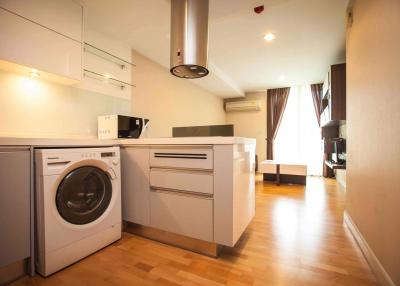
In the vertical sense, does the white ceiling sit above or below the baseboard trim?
above

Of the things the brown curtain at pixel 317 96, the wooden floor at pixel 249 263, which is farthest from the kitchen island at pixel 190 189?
the brown curtain at pixel 317 96

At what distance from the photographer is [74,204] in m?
1.35

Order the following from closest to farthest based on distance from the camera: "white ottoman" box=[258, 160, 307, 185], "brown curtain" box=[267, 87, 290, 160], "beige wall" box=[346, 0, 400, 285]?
"beige wall" box=[346, 0, 400, 285] → "white ottoman" box=[258, 160, 307, 185] → "brown curtain" box=[267, 87, 290, 160]

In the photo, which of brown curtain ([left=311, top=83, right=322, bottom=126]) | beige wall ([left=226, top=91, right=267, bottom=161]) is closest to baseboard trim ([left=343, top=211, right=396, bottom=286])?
brown curtain ([left=311, top=83, right=322, bottom=126])

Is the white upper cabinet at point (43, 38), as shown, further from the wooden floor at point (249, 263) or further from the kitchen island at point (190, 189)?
the wooden floor at point (249, 263)

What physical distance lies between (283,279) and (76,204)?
4.67 feet

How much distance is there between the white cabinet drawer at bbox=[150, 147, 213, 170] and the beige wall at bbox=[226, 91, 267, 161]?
441cm

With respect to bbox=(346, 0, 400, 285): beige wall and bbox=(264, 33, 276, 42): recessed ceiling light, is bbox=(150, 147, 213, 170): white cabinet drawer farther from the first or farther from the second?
bbox=(264, 33, 276, 42): recessed ceiling light

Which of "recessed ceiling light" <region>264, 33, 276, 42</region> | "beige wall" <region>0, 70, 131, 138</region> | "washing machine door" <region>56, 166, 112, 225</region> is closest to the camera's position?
"washing machine door" <region>56, 166, 112, 225</region>

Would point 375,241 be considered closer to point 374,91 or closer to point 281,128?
point 374,91

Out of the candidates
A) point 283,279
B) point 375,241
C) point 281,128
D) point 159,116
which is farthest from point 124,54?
point 281,128

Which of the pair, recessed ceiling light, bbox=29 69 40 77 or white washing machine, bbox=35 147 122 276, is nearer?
white washing machine, bbox=35 147 122 276

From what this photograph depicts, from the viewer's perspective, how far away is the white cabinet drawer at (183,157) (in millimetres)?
1355

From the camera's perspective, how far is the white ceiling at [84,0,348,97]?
1884mm
